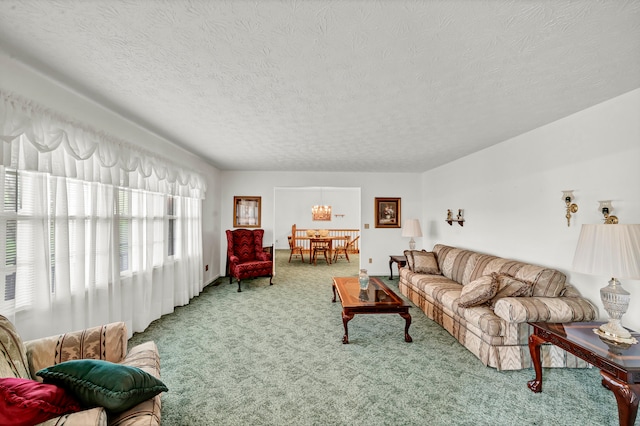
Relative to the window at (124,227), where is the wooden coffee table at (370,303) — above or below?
below

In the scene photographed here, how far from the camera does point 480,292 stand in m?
2.71

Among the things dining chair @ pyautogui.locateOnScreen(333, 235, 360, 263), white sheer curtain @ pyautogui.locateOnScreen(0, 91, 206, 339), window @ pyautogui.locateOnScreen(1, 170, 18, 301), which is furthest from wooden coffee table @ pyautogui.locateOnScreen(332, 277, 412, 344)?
dining chair @ pyautogui.locateOnScreen(333, 235, 360, 263)

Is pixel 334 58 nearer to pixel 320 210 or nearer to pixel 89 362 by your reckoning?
pixel 89 362

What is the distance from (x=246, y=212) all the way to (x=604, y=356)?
5.77 m

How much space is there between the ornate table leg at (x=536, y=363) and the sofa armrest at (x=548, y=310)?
19 centimetres

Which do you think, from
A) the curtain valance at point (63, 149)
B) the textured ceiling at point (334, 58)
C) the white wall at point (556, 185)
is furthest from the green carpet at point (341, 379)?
the textured ceiling at point (334, 58)

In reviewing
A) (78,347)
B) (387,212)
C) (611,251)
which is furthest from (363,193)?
(78,347)

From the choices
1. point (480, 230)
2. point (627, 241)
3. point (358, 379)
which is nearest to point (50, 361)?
point (358, 379)

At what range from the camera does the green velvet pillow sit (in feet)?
3.72

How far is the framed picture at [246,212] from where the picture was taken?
5.97 meters

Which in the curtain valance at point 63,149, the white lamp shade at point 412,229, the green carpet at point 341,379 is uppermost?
the curtain valance at point 63,149

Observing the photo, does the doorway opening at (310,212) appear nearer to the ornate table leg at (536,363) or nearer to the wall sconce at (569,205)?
the wall sconce at (569,205)

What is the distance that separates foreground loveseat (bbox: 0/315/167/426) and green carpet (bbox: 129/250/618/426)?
611mm

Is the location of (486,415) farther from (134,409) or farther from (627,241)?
(134,409)
